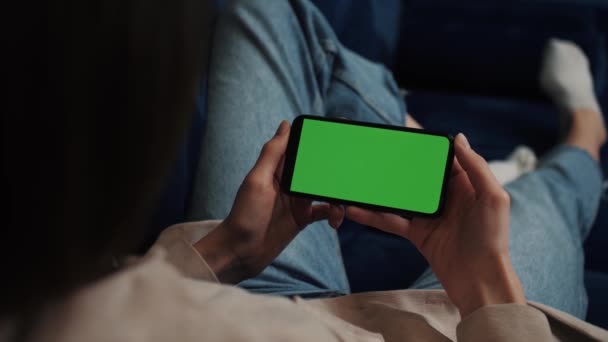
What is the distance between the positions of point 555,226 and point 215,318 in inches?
23.3

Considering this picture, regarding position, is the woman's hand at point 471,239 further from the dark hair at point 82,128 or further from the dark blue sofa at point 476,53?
the dark blue sofa at point 476,53

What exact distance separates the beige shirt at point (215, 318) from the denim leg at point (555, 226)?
13cm

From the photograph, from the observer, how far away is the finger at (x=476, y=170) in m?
0.61

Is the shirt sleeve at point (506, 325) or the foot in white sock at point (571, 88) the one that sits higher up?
the foot in white sock at point (571, 88)

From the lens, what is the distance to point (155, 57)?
1.02 ft

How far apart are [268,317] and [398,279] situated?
492 millimetres

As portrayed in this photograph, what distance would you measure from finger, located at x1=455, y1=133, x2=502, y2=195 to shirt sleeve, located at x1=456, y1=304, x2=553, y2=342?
0.40ft

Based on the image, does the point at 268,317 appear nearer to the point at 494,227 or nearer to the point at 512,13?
the point at 494,227

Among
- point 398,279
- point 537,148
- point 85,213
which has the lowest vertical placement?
point 398,279

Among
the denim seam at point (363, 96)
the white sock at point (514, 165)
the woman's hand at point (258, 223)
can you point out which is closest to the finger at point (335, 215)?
the woman's hand at point (258, 223)

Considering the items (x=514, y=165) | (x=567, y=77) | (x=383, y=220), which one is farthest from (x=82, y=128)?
(x=567, y=77)

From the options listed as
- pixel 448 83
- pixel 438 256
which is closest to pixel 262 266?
pixel 438 256

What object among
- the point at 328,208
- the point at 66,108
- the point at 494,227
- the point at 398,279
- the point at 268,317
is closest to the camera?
the point at 66,108

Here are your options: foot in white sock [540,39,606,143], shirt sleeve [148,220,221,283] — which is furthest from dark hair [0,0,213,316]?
foot in white sock [540,39,606,143]
